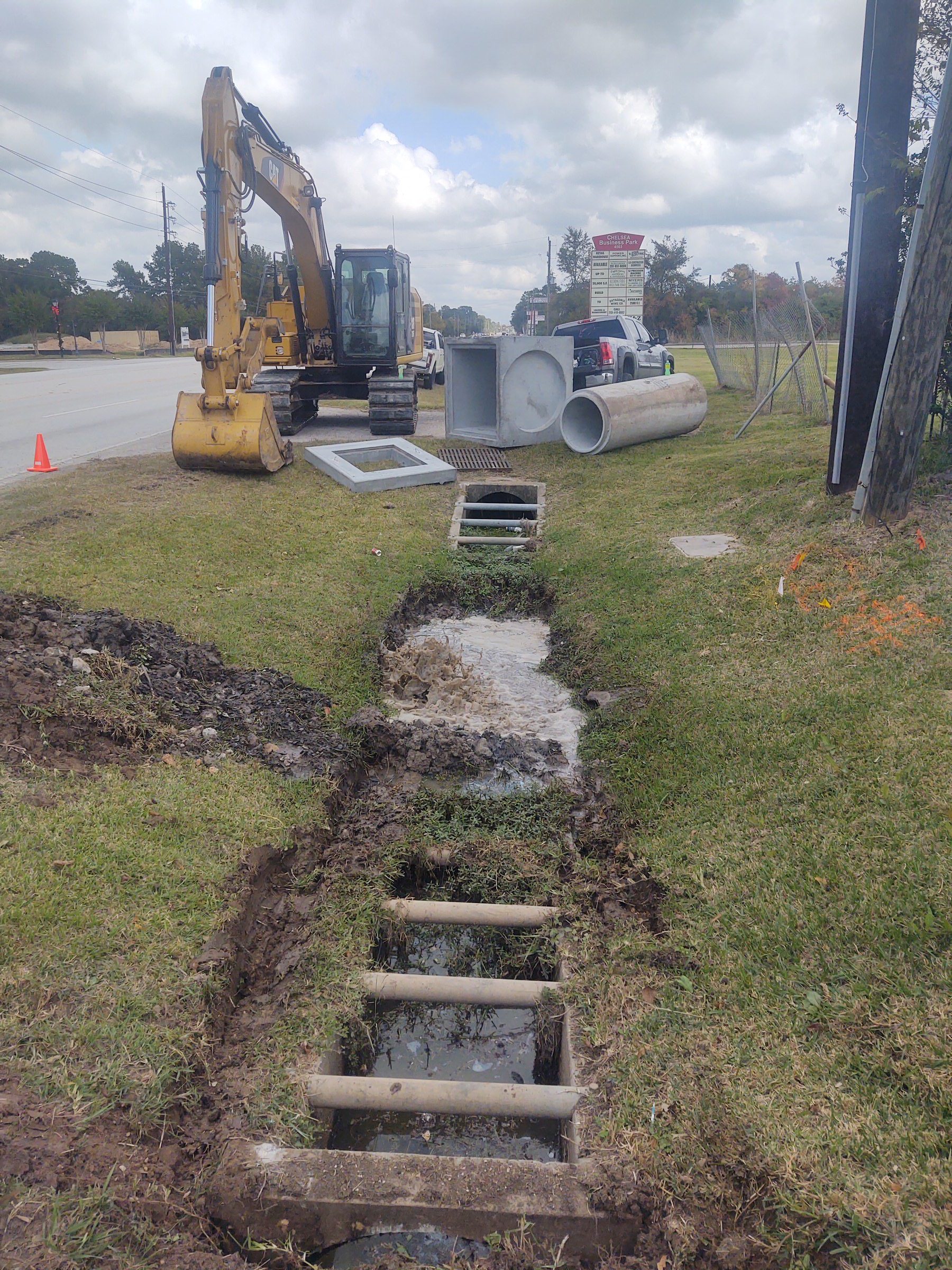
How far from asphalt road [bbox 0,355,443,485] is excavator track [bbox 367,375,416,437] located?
42cm

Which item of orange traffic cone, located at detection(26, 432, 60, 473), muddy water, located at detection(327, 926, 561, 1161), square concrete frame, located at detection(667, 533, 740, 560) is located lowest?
muddy water, located at detection(327, 926, 561, 1161)

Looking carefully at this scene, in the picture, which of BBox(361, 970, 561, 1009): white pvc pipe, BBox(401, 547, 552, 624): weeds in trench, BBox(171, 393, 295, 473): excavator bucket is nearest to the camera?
BBox(361, 970, 561, 1009): white pvc pipe

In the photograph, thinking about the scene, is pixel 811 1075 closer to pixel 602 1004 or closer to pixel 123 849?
pixel 602 1004

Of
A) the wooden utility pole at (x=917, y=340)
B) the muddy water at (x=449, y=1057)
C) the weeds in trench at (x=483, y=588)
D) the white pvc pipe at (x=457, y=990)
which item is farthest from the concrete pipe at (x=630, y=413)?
the white pvc pipe at (x=457, y=990)

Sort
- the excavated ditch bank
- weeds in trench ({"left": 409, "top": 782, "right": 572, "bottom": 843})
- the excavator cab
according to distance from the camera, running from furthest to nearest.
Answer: the excavator cab, weeds in trench ({"left": 409, "top": 782, "right": 572, "bottom": 843}), the excavated ditch bank

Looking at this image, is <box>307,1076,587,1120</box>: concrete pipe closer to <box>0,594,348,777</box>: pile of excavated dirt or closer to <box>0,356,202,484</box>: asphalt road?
<box>0,594,348,777</box>: pile of excavated dirt

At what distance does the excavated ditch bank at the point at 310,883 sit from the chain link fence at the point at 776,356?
10.1 m

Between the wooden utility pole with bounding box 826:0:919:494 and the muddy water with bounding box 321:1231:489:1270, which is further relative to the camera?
the wooden utility pole with bounding box 826:0:919:494

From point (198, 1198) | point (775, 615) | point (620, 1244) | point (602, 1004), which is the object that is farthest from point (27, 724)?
point (775, 615)

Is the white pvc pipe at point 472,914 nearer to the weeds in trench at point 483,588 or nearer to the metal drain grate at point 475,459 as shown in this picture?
the weeds in trench at point 483,588

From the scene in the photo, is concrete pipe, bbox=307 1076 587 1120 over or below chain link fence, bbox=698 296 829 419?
below

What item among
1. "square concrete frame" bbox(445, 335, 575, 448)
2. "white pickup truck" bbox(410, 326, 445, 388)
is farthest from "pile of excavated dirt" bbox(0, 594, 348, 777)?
"white pickup truck" bbox(410, 326, 445, 388)

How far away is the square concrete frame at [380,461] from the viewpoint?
11953 mm

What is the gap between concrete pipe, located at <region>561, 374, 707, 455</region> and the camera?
516 inches
